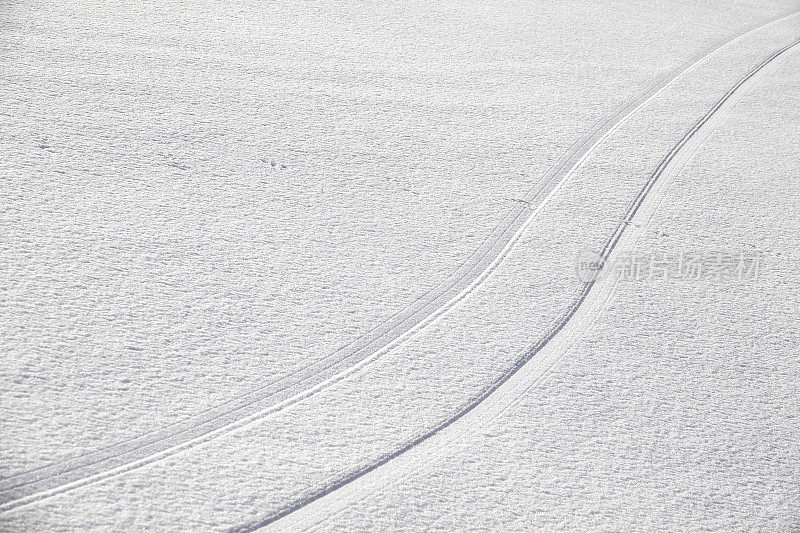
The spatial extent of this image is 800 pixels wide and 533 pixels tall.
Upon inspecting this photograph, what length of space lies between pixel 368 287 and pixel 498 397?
149 cm

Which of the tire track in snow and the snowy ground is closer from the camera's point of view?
the tire track in snow

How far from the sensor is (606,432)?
5164 mm

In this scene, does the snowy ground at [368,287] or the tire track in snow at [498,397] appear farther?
the snowy ground at [368,287]

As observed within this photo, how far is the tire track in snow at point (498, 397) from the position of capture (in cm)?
436

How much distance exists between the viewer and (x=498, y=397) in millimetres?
5336

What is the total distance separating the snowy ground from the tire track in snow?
1.0 inches

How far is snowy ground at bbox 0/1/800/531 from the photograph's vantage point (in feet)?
15.0

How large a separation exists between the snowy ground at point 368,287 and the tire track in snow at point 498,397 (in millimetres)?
24

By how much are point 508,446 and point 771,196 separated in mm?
5105

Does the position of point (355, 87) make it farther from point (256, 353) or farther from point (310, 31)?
point (256, 353)

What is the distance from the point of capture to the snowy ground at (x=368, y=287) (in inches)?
180

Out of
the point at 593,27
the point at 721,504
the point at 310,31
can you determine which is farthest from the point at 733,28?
the point at 721,504

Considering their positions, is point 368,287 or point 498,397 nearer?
point 498,397

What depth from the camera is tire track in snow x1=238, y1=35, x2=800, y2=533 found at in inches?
172
